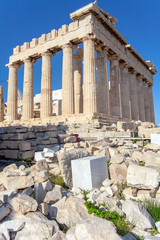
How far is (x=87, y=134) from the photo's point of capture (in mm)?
13289

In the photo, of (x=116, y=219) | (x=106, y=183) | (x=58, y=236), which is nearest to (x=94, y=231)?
(x=58, y=236)

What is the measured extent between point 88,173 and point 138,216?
1.65 meters

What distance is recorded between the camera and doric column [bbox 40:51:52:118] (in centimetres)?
2073

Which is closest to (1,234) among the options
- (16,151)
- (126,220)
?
(126,220)

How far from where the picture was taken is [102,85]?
66.0 feet

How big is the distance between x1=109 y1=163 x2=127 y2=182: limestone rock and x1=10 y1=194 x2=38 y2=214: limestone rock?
7.96ft

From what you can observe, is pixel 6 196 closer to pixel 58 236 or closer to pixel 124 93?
pixel 58 236

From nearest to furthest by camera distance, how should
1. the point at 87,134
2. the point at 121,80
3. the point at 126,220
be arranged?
1. the point at 126,220
2. the point at 87,134
3. the point at 121,80

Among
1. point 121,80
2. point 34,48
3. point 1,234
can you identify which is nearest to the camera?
point 1,234

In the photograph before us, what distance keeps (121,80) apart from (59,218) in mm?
24732

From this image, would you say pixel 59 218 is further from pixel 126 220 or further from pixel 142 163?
pixel 142 163

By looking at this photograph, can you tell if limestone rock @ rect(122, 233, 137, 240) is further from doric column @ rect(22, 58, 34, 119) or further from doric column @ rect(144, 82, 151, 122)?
doric column @ rect(144, 82, 151, 122)

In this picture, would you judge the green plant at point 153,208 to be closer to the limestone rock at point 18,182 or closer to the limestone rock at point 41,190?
the limestone rock at point 41,190

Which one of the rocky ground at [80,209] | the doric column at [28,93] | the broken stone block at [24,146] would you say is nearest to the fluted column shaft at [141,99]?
the doric column at [28,93]
